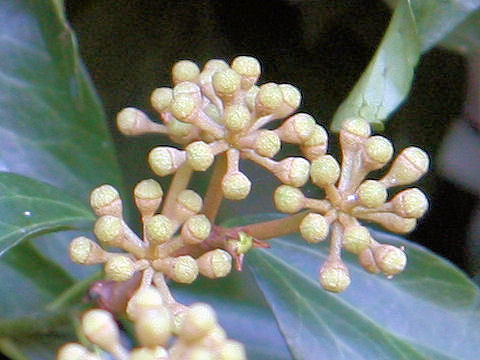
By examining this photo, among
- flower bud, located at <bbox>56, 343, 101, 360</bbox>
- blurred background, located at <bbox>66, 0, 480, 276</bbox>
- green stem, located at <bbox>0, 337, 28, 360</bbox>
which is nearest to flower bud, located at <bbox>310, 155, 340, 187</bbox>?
flower bud, located at <bbox>56, 343, 101, 360</bbox>

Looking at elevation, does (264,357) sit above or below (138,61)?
below

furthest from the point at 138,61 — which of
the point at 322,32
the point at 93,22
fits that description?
the point at 322,32

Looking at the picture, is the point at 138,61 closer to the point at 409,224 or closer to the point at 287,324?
the point at 287,324

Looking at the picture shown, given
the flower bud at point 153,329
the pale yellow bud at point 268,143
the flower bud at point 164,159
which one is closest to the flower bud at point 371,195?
the pale yellow bud at point 268,143

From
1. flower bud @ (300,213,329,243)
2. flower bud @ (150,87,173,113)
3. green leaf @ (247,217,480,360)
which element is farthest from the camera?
green leaf @ (247,217,480,360)

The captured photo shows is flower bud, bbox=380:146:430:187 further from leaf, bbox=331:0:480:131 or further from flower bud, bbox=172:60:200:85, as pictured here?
flower bud, bbox=172:60:200:85

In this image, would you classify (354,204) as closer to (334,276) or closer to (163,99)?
(334,276)
